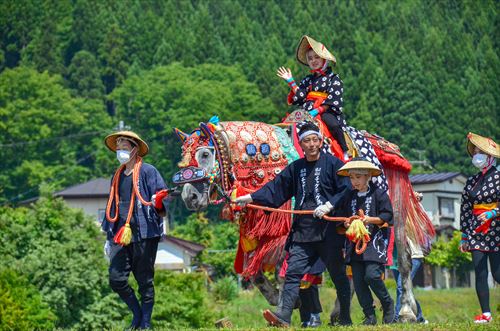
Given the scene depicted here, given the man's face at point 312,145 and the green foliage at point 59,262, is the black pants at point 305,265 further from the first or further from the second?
the green foliage at point 59,262

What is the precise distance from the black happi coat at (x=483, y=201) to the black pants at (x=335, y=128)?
167 centimetres

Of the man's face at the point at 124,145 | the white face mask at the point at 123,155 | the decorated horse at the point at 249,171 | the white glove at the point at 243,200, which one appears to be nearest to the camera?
the white glove at the point at 243,200

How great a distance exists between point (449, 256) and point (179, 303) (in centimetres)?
2509

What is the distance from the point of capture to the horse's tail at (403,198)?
52.7ft

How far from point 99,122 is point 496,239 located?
3438 inches

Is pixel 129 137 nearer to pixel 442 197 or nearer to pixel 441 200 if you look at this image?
pixel 442 197

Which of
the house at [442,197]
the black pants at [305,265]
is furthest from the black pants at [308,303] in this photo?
the house at [442,197]

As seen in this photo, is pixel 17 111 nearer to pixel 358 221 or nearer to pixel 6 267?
pixel 6 267

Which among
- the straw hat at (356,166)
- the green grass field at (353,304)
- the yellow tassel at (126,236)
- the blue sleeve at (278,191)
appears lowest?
the green grass field at (353,304)

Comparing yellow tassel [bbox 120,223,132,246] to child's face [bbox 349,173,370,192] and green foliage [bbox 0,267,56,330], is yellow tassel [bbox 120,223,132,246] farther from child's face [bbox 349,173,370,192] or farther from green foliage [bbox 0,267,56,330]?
green foliage [bbox 0,267,56,330]

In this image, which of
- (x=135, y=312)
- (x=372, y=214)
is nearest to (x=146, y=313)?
(x=135, y=312)

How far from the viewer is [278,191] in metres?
13.2

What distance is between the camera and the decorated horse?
1441 cm

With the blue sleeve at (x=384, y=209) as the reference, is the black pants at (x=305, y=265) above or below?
below
